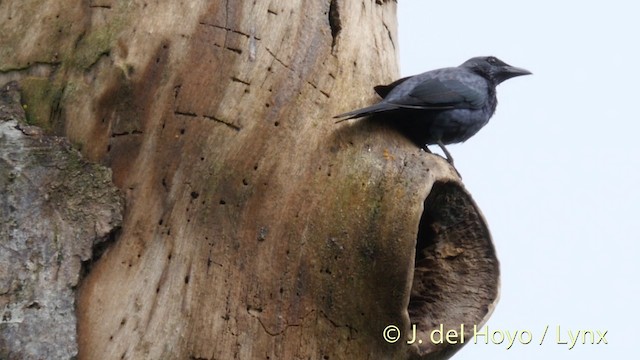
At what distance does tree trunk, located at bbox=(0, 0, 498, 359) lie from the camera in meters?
3.62

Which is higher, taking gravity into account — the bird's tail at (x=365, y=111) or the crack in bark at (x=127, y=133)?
the bird's tail at (x=365, y=111)

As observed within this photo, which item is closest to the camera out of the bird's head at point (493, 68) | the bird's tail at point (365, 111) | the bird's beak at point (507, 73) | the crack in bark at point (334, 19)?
the bird's tail at point (365, 111)

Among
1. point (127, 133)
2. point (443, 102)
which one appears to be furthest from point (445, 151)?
point (127, 133)

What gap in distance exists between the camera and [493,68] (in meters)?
5.90

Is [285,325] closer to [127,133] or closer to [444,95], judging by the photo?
[127,133]

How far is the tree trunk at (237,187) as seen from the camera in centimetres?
362

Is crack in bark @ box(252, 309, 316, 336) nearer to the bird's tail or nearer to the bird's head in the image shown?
the bird's tail

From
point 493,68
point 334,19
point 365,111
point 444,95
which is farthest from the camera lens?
point 493,68

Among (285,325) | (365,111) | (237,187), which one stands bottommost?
(285,325)

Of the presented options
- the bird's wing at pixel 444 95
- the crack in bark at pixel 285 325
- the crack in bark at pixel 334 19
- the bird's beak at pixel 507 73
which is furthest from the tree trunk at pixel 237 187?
the bird's beak at pixel 507 73

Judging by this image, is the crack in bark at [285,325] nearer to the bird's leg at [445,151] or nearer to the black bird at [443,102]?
the black bird at [443,102]

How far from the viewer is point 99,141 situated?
12.4 ft

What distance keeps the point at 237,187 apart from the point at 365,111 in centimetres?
67

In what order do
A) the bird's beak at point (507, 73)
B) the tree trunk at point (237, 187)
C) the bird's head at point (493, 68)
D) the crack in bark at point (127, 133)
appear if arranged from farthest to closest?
the bird's beak at point (507, 73)
the bird's head at point (493, 68)
the crack in bark at point (127, 133)
the tree trunk at point (237, 187)
